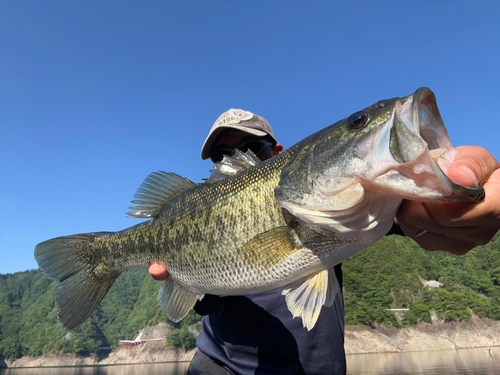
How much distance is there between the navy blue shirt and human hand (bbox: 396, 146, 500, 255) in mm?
2100

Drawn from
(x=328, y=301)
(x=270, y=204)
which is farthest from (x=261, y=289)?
(x=270, y=204)

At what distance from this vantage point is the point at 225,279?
9.03ft

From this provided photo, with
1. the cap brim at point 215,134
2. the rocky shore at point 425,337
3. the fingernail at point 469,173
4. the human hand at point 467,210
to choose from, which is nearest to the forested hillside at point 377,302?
the rocky shore at point 425,337

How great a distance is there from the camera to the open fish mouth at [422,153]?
5.06 feet

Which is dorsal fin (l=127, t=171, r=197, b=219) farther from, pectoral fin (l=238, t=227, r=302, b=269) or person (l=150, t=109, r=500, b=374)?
pectoral fin (l=238, t=227, r=302, b=269)

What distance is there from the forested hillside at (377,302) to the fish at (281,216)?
7762cm

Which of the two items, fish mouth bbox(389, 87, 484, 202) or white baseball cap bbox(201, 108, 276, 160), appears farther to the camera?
white baseball cap bbox(201, 108, 276, 160)

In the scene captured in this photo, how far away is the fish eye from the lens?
2064 millimetres

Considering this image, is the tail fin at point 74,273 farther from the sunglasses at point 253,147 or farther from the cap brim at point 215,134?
the sunglasses at point 253,147

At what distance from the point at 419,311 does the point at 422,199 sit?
86.1m

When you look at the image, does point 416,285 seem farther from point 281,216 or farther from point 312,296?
point 281,216

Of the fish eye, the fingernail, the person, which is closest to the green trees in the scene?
the person

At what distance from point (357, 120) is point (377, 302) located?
85083 millimetres

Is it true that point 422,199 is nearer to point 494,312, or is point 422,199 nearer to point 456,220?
point 456,220
